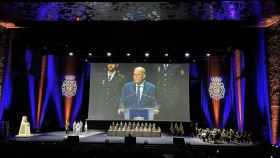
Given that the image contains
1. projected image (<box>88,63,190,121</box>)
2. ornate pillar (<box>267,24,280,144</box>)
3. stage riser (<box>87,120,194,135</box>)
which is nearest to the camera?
ornate pillar (<box>267,24,280,144</box>)

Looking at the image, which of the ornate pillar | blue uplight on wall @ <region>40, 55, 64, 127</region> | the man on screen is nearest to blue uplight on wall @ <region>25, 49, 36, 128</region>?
blue uplight on wall @ <region>40, 55, 64, 127</region>

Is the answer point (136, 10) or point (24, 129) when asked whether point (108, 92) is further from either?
point (136, 10)

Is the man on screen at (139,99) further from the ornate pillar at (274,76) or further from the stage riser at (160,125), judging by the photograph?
the ornate pillar at (274,76)

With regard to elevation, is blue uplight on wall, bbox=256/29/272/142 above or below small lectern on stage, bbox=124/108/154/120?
above

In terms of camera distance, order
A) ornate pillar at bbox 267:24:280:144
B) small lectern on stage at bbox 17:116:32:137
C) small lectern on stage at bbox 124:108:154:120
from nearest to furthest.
A: ornate pillar at bbox 267:24:280:144 < small lectern on stage at bbox 17:116:32:137 < small lectern on stage at bbox 124:108:154:120

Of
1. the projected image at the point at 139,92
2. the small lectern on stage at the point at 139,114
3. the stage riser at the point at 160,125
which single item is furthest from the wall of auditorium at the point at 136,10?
the stage riser at the point at 160,125

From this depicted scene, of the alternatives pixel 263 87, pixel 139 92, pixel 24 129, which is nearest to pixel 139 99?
pixel 139 92

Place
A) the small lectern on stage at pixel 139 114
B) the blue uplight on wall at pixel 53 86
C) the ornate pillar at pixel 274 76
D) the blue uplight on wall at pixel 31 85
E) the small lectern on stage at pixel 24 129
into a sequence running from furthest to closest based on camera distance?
the blue uplight on wall at pixel 53 86 → the small lectern on stage at pixel 139 114 → the blue uplight on wall at pixel 31 85 → the small lectern on stage at pixel 24 129 → the ornate pillar at pixel 274 76

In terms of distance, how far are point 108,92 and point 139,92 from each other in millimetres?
1474

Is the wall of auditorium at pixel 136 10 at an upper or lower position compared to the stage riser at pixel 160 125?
upper

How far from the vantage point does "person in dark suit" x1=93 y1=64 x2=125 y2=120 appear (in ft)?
40.3

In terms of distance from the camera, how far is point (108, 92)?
12.4 meters

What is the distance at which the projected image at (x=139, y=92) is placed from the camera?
39.5 ft

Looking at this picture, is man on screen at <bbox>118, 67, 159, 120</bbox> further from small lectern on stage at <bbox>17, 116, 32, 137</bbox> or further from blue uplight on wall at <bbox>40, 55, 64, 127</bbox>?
small lectern on stage at <bbox>17, 116, 32, 137</bbox>
